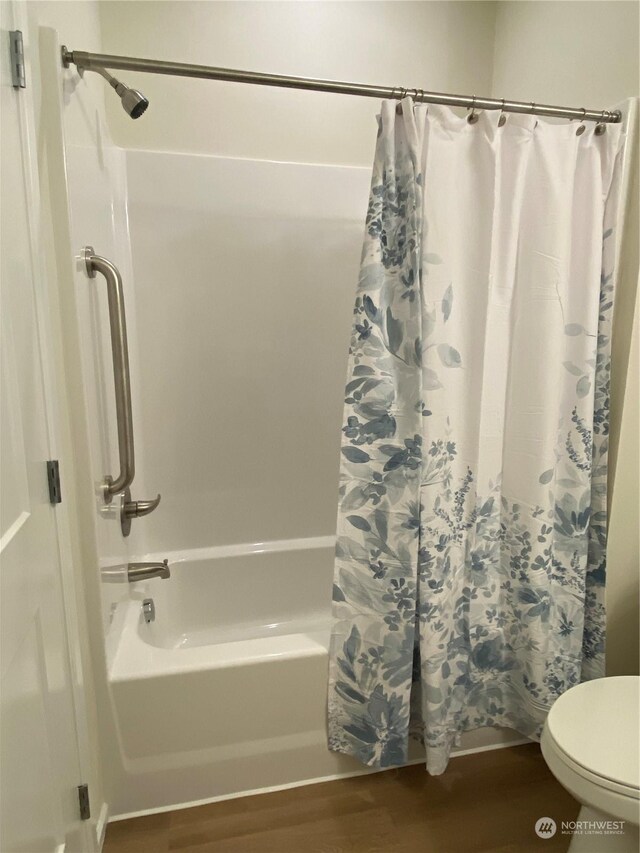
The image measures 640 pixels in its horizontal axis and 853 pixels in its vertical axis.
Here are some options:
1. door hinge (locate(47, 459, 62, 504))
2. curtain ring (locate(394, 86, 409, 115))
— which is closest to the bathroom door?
door hinge (locate(47, 459, 62, 504))

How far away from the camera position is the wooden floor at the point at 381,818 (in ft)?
4.70

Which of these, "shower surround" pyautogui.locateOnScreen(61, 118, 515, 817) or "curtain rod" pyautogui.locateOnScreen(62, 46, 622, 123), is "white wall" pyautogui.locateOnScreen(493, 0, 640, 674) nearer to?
"curtain rod" pyautogui.locateOnScreen(62, 46, 622, 123)

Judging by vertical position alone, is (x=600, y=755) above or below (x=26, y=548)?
below

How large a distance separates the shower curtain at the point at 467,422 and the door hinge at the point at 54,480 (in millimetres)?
667

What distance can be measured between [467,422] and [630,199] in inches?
28.9

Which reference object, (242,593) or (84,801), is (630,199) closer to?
(242,593)

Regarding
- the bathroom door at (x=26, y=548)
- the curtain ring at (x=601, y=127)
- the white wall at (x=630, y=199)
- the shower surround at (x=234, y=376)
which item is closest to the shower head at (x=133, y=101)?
the bathroom door at (x=26, y=548)

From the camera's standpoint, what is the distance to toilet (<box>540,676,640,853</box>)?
1.10 m

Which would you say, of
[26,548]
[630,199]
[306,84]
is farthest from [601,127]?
[26,548]

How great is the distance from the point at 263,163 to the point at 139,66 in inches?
34.3

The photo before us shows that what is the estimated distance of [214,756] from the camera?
1517 millimetres

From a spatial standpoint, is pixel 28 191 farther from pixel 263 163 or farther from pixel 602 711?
pixel 602 711

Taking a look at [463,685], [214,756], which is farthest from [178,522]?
[463,685]

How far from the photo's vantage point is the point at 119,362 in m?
1.47
